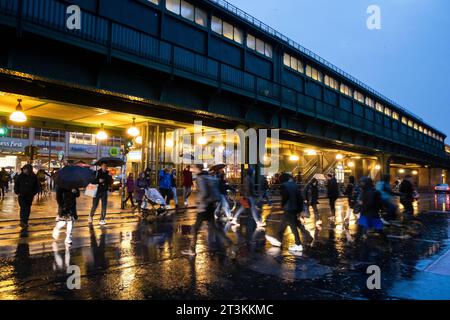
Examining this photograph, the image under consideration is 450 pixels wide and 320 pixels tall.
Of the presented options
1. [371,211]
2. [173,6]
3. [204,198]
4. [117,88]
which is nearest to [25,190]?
[117,88]

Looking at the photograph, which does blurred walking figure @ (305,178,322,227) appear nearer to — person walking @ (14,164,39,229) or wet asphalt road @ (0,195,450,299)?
wet asphalt road @ (0,195,450,299)

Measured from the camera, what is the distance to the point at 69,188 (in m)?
7.61

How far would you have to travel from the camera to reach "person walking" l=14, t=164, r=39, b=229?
9883 millimetres

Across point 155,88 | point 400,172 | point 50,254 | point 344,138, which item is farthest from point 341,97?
point 400,172

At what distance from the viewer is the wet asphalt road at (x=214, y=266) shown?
4.60m

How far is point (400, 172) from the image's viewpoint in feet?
242

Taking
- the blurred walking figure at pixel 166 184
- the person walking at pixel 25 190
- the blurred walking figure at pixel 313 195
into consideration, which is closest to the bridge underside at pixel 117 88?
the blurred walking figure at pixel 166 184

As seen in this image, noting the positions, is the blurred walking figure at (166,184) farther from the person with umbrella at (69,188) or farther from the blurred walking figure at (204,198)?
the blurred walking figure at (204,198)

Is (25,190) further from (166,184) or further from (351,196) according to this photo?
(351,196)

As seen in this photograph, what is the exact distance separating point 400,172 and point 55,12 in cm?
7644

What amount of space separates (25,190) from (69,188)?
3288 mm

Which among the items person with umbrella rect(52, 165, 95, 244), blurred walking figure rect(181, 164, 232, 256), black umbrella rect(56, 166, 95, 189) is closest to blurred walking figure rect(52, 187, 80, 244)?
person with umbrella rect(52, 165, 95, 244)

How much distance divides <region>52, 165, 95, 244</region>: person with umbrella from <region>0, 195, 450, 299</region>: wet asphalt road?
547mm
